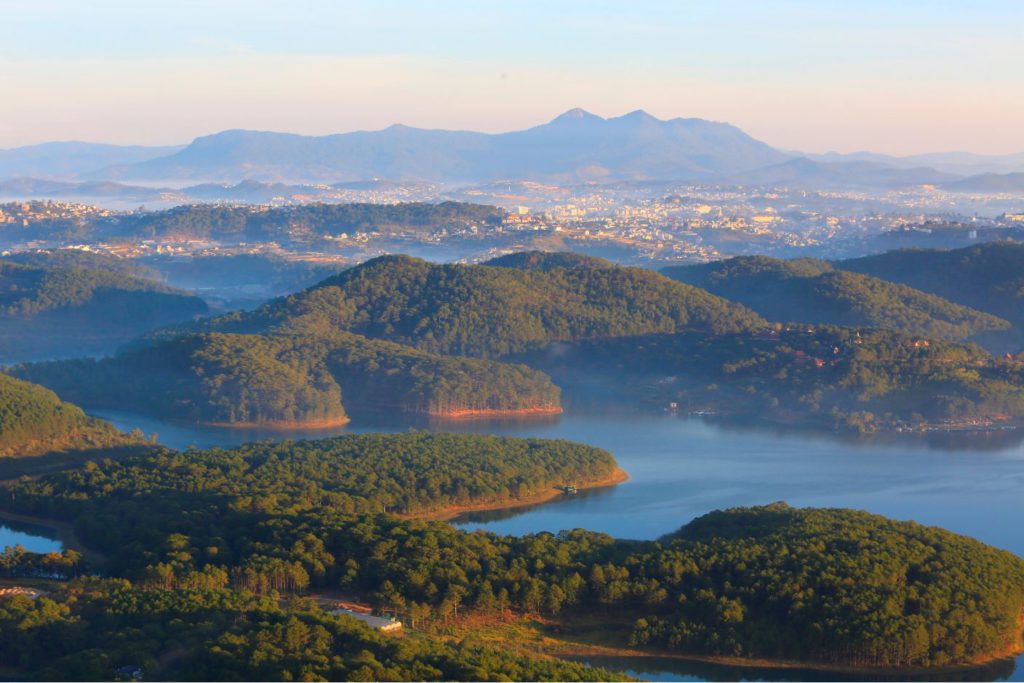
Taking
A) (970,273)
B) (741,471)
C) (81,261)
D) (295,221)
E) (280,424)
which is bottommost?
(280,424)

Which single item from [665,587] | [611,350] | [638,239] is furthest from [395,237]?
[665,587]

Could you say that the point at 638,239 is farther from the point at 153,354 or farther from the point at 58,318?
the point at 153,354

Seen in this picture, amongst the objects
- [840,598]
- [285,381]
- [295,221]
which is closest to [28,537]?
[840,598]

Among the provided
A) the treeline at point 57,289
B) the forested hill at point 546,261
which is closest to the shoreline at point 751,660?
the treeline at point 57,289

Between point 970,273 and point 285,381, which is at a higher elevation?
point 970,273

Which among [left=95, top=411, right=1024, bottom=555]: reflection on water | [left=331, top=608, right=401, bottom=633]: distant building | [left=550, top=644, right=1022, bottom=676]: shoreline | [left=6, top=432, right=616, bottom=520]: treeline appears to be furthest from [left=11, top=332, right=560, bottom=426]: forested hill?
[left=550, top=644, right=1022, bottom=676]: shoreline

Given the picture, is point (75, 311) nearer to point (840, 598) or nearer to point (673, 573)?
point (673, 573)
